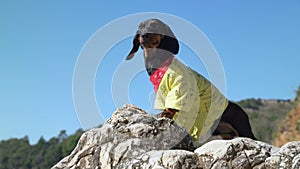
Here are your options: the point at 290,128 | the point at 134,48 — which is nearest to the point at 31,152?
the point at 290,128

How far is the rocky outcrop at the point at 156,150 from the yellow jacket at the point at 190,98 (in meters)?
0.36

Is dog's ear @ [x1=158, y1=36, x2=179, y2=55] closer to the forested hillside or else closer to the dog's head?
the dog's head

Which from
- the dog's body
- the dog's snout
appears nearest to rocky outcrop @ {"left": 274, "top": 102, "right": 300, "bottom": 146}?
the dog's body

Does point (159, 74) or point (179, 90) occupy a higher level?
point (159, 74)

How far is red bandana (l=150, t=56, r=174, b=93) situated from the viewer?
448 cm

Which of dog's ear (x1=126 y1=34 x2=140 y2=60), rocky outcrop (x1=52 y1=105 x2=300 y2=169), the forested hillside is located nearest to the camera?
rocky outcrop (x1=52 y1=105 x2=300 y2=169)

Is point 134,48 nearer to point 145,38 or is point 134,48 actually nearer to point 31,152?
point 145,38

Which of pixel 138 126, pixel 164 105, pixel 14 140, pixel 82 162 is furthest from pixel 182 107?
pixel 14 140

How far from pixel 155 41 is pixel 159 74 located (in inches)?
10.3

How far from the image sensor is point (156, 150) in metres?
3.64

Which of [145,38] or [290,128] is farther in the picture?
[290,128]

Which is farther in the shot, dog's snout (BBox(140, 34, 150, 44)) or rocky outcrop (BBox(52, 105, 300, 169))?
dog's snout (BBox(140, 34, 150, 44))

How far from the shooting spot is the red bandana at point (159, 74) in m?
4.48

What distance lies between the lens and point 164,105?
4504 mm
